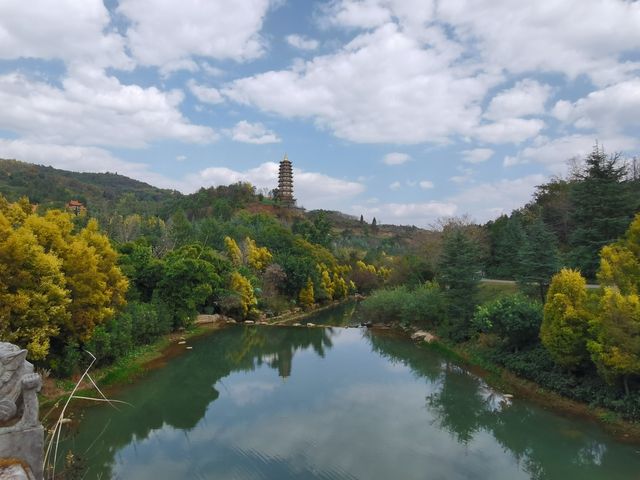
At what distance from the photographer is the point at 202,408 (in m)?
12.1

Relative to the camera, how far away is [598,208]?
17562 mm

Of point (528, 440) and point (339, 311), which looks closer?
point (528, 440)

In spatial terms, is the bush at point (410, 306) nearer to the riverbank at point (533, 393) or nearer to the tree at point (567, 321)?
the riverbank at point (533, 393)

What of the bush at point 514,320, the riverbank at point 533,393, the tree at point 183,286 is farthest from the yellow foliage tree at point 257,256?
the bush at point 514,320

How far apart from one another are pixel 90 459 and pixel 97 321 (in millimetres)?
5646

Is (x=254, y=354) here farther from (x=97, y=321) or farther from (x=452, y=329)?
(x=452, y=329)

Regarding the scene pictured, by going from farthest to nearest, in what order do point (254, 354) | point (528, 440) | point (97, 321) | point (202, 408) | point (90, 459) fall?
point (254, 354) < point (97, 321) < point (202, 408) < point (528, 440) < point (90, 459)

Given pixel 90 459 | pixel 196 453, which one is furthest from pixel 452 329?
pixel 90 459

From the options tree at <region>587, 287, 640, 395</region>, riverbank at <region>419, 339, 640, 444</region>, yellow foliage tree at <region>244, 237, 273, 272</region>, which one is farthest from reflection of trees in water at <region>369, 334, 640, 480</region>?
yellow foliage tree at <region>244, 237, 273, 272</region>

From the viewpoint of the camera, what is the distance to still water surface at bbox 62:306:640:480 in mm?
8719

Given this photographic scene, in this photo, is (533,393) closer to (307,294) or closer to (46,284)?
(46,284)

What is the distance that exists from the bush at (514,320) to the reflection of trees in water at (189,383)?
25.0 feet

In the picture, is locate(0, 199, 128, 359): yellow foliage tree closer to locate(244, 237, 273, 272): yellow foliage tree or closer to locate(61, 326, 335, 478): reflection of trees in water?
locate(61, 326, 335, 478): reflection of trees in water

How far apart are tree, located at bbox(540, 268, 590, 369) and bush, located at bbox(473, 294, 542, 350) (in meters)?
1.62
